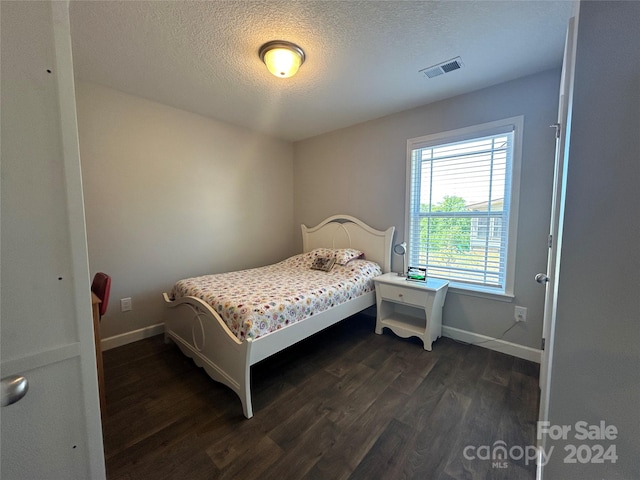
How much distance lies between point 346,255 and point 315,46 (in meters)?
1.97

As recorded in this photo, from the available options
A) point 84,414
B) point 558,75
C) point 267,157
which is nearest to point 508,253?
point 558,75

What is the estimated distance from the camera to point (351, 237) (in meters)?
3.34

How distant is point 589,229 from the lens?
731 millimetres

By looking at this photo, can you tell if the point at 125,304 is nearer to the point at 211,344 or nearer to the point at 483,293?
the point at 211,344

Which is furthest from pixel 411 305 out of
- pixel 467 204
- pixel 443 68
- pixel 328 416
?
pixel 443 68

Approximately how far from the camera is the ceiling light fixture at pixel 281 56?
1776 mm

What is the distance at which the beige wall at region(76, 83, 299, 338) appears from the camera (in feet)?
7.70

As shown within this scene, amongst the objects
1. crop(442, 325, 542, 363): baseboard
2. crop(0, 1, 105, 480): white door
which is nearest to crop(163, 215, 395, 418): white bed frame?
crop(442, 325, 542, 363): baseboard

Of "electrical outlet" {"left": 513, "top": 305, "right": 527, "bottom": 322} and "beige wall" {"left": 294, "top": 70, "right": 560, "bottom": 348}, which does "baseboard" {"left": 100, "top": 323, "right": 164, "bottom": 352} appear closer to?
"beige wall" {"left": 294, "top": 70, "right": 560, "bottom": 348}

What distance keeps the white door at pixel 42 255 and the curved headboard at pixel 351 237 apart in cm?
274

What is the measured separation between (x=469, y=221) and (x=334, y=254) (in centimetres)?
143

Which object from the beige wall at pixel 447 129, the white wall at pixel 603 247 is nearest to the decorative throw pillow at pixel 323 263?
the beige wall at pixel 447 129

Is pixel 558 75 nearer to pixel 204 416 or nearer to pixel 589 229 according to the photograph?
pixel 589 229

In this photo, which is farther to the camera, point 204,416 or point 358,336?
point 358,336
